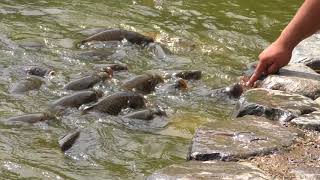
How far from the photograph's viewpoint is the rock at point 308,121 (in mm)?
4332

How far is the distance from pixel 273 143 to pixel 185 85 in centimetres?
204

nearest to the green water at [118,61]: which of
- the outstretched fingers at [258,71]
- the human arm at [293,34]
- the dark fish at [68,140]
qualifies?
the dark fish at [68,140]

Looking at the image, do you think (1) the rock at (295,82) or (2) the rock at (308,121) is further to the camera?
(1) the rock at (295,82)

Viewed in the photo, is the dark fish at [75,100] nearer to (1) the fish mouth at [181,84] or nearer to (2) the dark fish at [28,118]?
(2) the dark fish at [28,118]

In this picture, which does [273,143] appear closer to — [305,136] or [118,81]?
[305,136]

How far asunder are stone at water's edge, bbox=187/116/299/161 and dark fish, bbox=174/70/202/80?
1772mm

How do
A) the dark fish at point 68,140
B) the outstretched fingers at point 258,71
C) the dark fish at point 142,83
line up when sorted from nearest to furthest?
the dark fish at point 68,140 → the outstretched fingers at point 258,71 → the dark fish at point 142,83

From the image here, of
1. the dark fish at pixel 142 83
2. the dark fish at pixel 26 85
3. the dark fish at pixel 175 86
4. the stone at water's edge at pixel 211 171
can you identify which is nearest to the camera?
the stone at water's edge at pixel 211 171

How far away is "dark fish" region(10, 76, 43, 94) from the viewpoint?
5.55 meters

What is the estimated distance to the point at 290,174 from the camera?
142 inches

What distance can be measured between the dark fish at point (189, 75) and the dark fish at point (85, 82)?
75cm

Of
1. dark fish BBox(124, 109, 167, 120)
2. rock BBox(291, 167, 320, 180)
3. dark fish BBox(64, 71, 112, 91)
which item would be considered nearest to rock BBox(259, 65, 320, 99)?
dark fish BBox(124, 109, 167, 120)

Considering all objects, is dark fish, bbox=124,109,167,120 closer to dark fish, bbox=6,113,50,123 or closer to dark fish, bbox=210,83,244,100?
dark fish, bbox=6,113,50,123

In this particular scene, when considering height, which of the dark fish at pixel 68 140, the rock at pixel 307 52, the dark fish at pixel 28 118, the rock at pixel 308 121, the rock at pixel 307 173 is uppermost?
the rock at pixel 307 173
